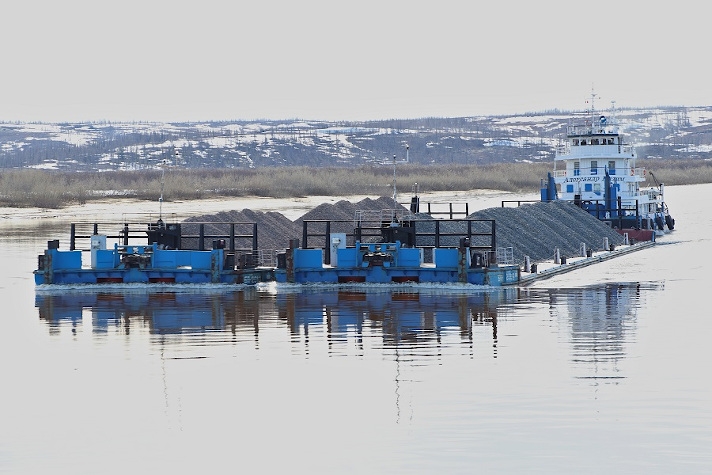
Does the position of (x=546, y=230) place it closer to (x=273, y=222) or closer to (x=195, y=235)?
(x=273, y=222)

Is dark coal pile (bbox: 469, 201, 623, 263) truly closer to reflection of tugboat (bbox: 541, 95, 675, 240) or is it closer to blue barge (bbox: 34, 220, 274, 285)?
reflection of tugboat (bbox: 541, 95, 675, 240)

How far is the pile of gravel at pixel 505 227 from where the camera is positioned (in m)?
50.1

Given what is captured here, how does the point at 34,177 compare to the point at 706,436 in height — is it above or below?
above

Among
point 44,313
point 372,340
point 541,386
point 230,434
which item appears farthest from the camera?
point 44,313

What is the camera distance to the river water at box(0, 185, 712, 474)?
19.1m

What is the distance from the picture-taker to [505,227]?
52375 millimetres

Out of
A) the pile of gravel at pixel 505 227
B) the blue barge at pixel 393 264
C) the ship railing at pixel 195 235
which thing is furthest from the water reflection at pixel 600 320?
the ship railing at pixel 195 235

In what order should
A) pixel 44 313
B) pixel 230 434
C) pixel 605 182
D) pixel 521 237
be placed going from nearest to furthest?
pixel 230 434 < pixel 44 313 < pixel 521 237 < pixel 605 182

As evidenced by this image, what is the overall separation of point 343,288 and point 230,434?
20506 mm

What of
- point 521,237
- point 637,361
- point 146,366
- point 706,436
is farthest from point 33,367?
point 521,237

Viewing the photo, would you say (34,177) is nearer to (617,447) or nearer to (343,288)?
(343,288)

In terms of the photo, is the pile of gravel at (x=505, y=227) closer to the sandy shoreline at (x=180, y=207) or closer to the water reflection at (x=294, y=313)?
the water reflection at (x=294, y=313)

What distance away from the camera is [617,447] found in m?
19.1

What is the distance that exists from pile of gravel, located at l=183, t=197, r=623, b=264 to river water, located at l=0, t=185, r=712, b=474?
9539 mm
